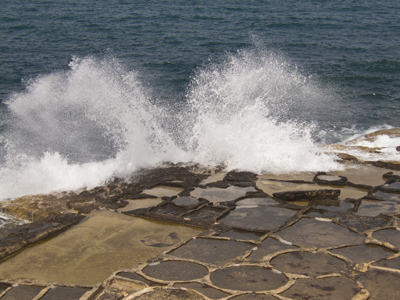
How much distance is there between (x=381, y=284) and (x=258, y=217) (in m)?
2.04

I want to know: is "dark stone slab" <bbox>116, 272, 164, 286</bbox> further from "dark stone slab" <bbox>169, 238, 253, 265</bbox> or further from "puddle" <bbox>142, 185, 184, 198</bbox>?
"puddle" <bbox>142, 185, 184, 198</bbox>

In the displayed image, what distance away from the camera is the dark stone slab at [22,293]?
408 centimetres

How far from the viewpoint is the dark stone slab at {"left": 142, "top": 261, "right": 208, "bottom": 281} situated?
4168mm

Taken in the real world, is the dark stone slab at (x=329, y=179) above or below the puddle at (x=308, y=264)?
below

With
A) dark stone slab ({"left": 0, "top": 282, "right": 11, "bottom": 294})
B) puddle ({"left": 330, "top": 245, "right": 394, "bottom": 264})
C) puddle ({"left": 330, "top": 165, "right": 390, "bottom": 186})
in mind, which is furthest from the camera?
puddle ({"left": 330, "top": 165, "right": 390, "bottom": 186})

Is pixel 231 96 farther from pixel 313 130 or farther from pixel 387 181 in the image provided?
pixel 387 181

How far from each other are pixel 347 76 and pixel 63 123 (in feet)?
35.6

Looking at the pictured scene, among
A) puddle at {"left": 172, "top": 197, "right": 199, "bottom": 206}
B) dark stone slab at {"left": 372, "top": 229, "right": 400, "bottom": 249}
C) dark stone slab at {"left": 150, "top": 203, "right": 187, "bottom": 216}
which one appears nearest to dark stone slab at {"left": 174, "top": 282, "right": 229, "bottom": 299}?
dark stone slab at {"left": 150, "top": 203, "right": 187, "bottom": 216}

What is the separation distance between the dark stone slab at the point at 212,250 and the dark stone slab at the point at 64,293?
41.1 inches

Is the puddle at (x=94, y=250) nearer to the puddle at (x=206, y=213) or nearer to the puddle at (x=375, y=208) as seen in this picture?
the puddle at (x=206, y=213)

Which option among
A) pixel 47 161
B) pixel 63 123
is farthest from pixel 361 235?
pixel 63 123

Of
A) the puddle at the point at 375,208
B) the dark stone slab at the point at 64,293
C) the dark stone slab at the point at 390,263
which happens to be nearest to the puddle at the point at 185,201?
the puddle at the point at 375,208

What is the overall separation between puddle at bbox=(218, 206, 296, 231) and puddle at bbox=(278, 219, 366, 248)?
0.27 metres

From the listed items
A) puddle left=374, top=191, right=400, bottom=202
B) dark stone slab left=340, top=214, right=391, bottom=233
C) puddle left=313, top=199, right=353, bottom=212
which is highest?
dark stone slab left=340, top=214, right=391, bottom=233
